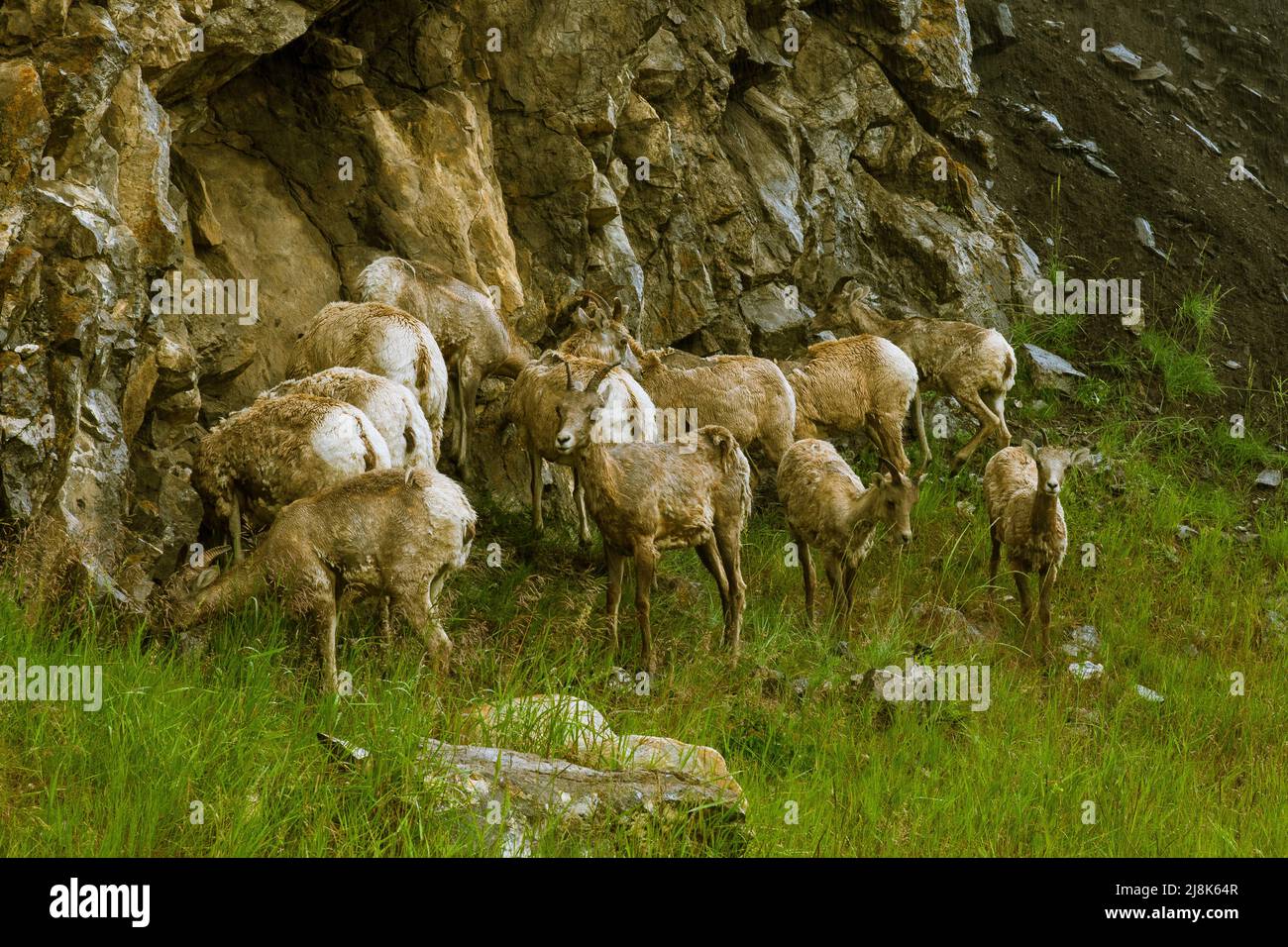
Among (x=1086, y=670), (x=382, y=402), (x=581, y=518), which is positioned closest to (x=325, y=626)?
(x=382, y=402)

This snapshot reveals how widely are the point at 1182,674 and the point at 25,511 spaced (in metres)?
8.41

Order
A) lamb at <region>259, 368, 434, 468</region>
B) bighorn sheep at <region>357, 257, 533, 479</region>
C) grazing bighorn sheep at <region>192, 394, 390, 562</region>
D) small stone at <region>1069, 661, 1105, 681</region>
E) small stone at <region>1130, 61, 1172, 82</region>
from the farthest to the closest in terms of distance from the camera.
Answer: small stone at <region>1130, 61, 1172, 82</region>
bighorn sheep at <region>357, 257, 533, 479</region>
small stone at <region>1069, 661, 1105, 681</region>
lamb at <region>259, 368, 434, 468</region>
grazing bighorn sheep at <region>192, 394, 390, 562</region>

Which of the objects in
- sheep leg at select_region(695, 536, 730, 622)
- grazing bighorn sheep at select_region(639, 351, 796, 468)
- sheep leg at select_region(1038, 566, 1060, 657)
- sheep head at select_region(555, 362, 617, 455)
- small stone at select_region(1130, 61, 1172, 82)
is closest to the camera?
sheep head at select_region(555, 362, 617, 455)

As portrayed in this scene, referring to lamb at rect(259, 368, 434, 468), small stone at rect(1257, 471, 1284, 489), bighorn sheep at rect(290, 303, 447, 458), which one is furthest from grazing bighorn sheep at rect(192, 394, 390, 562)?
small stone at rect(1257, 471, 1284, 489)

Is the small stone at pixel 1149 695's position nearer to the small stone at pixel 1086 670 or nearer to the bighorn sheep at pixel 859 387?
the small stone at pixel 1086 670

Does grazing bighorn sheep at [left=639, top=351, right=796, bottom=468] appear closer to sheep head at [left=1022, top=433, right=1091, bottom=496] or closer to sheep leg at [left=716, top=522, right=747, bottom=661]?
sheep leg at [left=716, top=522, right=747, bottom=661]

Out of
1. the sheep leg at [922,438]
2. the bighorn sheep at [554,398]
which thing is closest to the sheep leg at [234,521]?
the bighorn sheep at [554,398]

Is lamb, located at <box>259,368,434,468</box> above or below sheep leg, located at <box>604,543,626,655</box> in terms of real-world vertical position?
above

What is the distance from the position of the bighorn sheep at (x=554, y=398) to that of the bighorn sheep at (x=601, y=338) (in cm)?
70

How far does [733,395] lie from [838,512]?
5.83 ft

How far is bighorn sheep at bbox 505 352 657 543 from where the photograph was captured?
10.0 m

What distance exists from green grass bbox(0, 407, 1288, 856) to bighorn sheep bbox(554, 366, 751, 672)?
42cm

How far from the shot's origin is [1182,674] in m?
10.9

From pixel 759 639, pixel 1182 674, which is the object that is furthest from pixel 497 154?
pixel 1182 674
